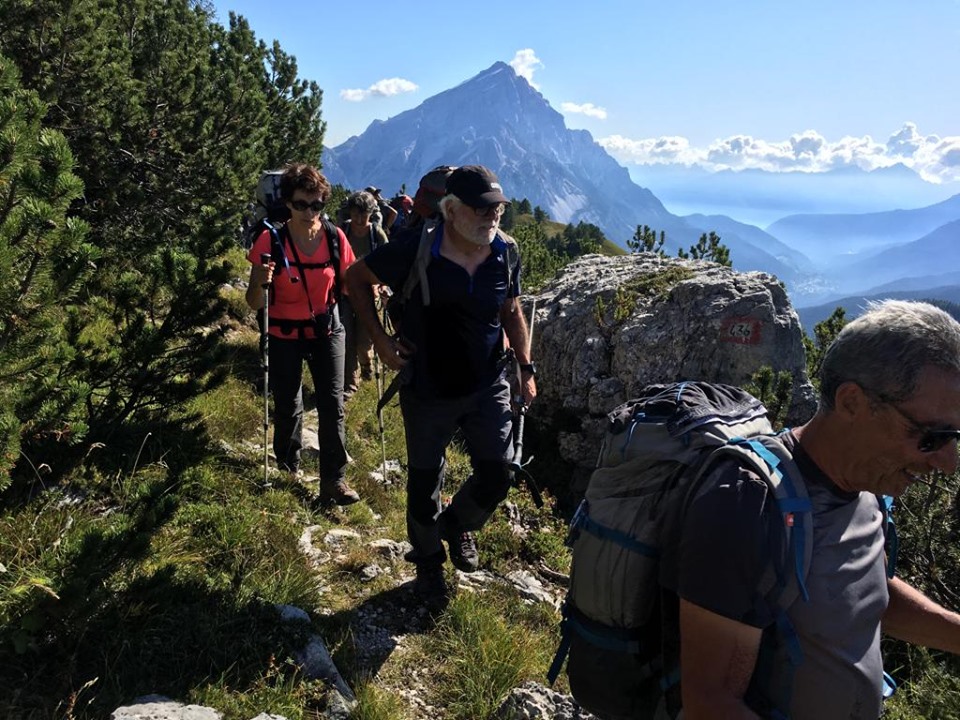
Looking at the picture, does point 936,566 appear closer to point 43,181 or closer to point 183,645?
point 183,645

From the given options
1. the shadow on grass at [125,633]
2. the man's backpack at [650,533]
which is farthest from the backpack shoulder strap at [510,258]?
the shadow on grass at [125,633]

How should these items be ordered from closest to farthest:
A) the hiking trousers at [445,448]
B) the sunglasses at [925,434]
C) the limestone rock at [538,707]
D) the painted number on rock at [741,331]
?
the sunglasses at [925,434], the limestone rock at [538,707], the hiking trousers at [445,448], the painted number on rock at [741,331]

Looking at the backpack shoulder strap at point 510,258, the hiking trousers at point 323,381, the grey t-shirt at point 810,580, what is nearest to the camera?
the grey t-shirt at point 810,580

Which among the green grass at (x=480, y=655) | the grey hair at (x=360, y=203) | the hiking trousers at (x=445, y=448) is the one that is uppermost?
the grey hair at (x=360, y=203)

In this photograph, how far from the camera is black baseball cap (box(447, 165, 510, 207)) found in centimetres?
359

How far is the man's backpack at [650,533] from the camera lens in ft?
5.61

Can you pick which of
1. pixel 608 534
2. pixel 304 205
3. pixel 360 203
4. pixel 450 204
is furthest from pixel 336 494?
pixel 360 203

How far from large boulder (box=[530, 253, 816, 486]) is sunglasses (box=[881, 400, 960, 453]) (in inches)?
298

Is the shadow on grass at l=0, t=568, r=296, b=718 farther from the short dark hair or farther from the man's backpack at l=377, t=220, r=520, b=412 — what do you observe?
the short dark hair

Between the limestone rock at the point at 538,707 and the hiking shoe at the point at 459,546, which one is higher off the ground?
the hiking shoe at the point at 459,546

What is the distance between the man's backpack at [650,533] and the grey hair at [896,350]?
31 centimetres

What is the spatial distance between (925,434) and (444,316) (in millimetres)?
2630

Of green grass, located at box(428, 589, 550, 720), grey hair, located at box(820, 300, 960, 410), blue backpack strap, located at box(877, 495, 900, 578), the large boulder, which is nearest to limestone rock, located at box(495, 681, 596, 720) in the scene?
green grass, located at box(428, 589, 550, 720)

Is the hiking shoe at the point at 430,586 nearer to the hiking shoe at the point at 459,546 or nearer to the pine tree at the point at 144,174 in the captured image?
the hiking shoe at the point at 459,546
